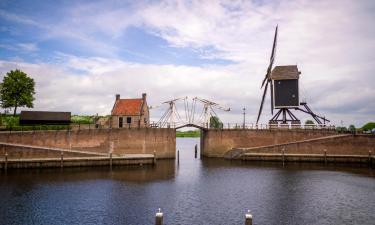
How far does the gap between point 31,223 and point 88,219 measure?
3392 mm

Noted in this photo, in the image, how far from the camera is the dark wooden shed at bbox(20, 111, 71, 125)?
49750 millimetres

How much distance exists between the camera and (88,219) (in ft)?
70.9

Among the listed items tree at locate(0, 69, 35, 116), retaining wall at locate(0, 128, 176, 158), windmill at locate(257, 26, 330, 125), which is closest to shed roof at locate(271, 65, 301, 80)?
windmill at locate(257, 26, 330, 125)

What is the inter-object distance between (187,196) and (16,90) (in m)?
40.0

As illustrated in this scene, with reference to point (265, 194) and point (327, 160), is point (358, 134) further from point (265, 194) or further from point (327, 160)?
point (265, 194)

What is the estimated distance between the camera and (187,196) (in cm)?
2825

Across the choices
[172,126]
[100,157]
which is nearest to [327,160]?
[172,126]

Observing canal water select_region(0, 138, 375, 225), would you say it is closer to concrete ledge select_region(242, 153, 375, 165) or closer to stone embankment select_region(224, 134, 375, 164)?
concrete ledge select_region(242, 153, 375, 165)

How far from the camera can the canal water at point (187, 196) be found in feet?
72.7

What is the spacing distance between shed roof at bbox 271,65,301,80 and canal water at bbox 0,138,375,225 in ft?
66.3

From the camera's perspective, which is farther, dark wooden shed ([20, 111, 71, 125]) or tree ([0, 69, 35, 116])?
tree ([0, 69, 35, 116])

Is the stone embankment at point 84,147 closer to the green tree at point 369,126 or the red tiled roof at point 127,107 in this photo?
the red tiled roof at point 127,107

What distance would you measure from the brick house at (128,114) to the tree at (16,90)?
47.3 ft

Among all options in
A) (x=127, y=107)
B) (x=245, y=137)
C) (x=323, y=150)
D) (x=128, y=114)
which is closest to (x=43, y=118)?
(x=128, y=114)
